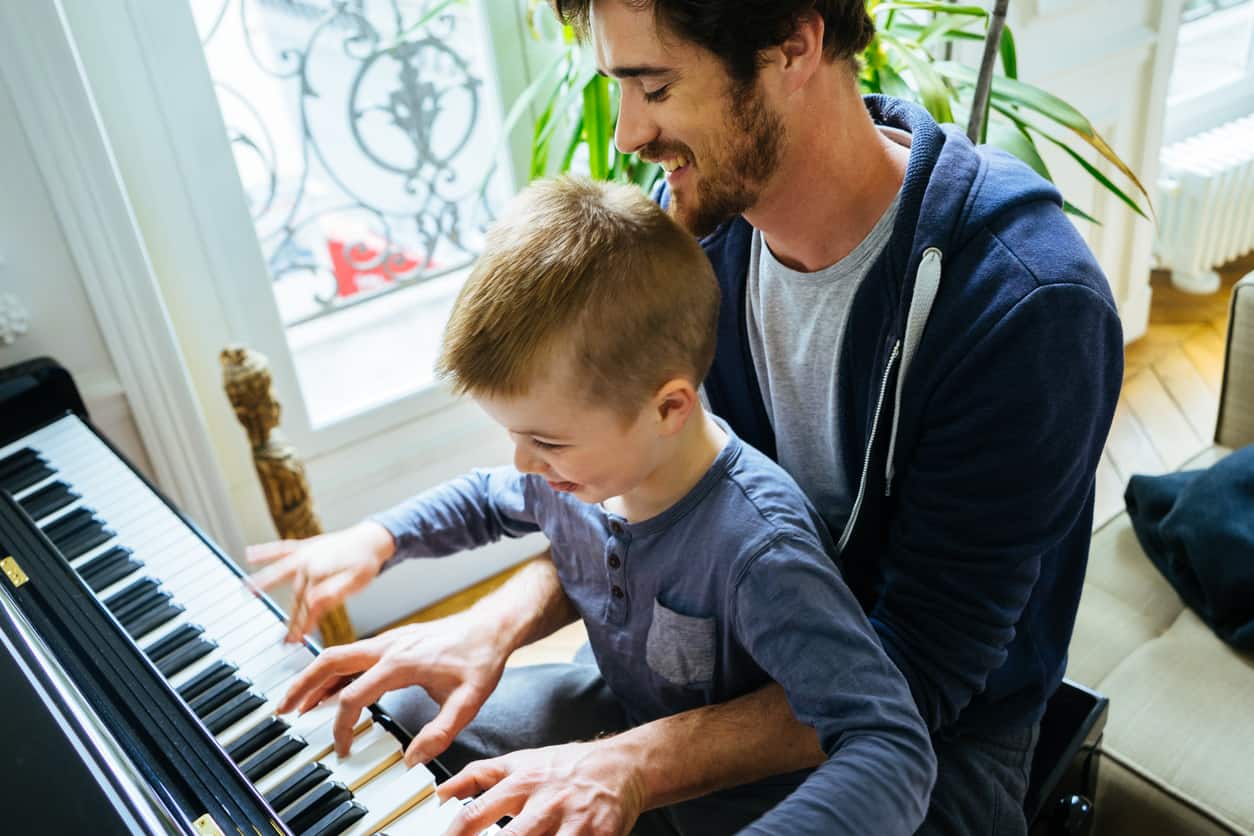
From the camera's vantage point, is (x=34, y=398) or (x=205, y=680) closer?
(x=205, y=680)

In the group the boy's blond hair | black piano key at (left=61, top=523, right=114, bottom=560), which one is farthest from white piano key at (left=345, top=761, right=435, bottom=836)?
black piano key at (left=61, top=523, right=114, bottom=560)

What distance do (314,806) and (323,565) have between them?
304 millimetres

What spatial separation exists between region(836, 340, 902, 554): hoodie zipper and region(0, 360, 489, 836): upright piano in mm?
496

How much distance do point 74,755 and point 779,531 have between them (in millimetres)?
569

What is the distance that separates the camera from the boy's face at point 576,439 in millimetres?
894

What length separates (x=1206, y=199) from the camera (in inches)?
111

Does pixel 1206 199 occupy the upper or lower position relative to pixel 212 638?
lower

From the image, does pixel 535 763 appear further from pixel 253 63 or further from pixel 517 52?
pixel 517 52

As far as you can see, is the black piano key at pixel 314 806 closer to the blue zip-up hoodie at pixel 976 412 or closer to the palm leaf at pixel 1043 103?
the blue zip-up hoodie at pixel 976 412

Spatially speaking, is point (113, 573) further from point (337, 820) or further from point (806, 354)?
point (806, 354)

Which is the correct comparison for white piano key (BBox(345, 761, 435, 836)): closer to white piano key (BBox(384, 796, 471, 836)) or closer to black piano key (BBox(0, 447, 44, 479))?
white piano key (BBox(384, 796, 471, 836))

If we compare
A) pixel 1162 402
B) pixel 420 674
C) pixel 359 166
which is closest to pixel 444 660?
pixel 420 674

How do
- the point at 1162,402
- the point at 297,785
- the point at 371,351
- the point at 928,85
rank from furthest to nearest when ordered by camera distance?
the point at 1162,402 → the point at 371,351 → the point at 928,85 → the point at 297,785

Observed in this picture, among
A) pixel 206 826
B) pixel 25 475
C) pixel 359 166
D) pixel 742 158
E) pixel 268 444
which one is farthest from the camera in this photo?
pixel 359 166
